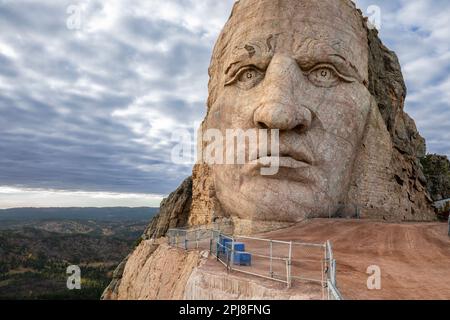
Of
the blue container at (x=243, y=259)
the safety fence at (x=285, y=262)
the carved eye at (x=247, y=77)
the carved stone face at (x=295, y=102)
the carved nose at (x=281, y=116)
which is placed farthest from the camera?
the carved eye at (x=247, y=77)

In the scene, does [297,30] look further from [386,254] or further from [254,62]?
[386,254]

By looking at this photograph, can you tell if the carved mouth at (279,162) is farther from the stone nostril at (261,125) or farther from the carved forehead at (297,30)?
the carved forehead at (297,30)

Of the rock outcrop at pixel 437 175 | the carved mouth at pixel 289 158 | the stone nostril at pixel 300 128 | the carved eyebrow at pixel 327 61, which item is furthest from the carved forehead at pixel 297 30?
the rock outcrop at pixel 437 175

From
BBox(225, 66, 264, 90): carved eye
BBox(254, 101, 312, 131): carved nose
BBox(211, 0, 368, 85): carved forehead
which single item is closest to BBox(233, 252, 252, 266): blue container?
BBox(254, 101, 312, 131): carved nose

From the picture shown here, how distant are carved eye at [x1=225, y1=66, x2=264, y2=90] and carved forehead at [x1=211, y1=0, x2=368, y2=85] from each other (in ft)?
2.27

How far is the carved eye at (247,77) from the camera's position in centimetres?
1644

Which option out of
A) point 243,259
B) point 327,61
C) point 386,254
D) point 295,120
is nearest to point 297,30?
point 327,61

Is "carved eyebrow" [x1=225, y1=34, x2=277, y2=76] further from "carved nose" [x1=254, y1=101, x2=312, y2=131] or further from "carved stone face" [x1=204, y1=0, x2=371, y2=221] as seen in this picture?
"carved nose" [x1=254, y1=101, x2=312, y2=131]

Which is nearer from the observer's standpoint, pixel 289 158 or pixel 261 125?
pixel 289 158

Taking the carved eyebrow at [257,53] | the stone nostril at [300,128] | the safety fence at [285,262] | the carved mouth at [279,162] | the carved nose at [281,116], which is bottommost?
the safety fence at [285,262]

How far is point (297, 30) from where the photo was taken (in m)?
16.2

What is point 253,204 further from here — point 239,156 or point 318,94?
point 318,94

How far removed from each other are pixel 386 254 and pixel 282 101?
22.6 feet

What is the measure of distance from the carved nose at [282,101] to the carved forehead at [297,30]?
95 centimetres
